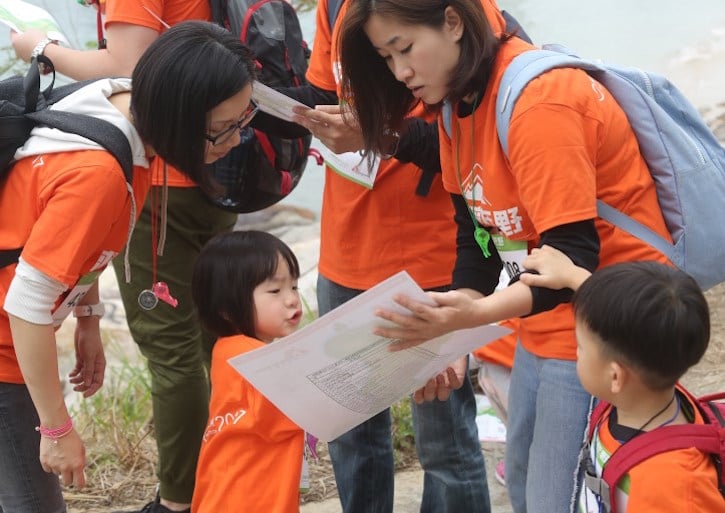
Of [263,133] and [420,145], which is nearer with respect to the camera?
[420,145]

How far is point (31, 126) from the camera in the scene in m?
2.09

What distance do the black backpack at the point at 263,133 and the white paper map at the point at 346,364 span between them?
0.94m

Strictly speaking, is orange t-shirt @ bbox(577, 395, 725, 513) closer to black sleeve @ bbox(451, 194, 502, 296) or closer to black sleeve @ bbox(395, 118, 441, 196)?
black sleeve @ bbox(451, 194, 502, 296)

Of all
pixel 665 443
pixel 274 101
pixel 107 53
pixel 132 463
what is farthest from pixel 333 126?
pixel 132 463

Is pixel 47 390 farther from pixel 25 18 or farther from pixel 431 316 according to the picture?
pixel 25 18

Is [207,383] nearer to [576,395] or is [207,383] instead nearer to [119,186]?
[119,186]

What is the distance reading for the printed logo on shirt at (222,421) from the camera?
2.31 meters

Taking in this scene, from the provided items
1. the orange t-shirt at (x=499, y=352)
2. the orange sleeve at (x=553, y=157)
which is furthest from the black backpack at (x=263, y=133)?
the orange sleeve at (x=553, y=157)

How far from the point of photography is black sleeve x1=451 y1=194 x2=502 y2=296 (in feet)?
7.33

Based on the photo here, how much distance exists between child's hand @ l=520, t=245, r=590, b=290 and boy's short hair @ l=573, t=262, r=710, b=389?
7 cm

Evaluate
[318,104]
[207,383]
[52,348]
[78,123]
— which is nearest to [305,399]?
[52,348]

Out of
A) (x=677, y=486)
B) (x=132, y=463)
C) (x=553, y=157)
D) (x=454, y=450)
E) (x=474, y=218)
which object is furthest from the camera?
(x=132, y=463)

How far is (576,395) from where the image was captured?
2.01 meters

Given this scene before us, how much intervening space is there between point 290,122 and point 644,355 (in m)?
1.41
